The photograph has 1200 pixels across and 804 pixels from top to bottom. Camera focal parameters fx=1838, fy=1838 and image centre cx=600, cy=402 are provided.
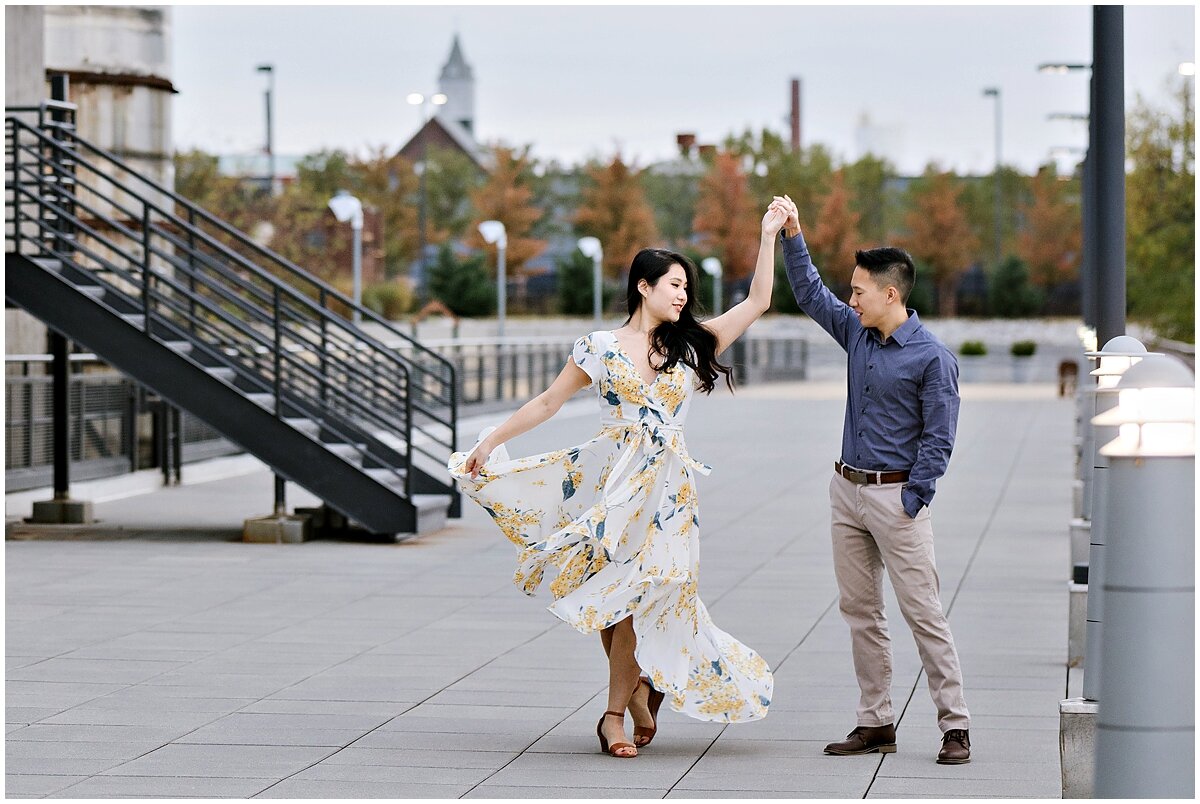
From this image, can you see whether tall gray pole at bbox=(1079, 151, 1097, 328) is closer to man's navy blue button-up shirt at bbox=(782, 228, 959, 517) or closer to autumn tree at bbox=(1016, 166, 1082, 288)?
man's navy blue button-up shirt at bbox=(782, 228, 959, 517)

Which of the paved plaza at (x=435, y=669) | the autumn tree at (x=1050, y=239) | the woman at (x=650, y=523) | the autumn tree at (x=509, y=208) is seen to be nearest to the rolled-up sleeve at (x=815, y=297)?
the woman at (x=650, y=523)

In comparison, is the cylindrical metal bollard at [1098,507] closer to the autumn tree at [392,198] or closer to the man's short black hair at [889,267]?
the man's short black hair at [889,267]

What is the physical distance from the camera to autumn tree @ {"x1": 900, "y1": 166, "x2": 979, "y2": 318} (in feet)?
308

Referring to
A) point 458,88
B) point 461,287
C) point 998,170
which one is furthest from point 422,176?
point 458,88

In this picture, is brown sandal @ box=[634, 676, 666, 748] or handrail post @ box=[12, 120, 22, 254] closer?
brown sandal @ box=[634, 676, 666, 748]

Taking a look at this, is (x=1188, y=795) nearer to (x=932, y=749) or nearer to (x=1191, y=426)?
(x=1191, y=426)

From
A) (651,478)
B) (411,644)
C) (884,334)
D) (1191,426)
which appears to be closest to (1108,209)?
(884,334)

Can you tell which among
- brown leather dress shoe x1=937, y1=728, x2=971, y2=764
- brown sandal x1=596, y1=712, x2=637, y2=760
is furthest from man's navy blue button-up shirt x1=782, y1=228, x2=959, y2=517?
brown sandal x1=596, y1=712, x2=637, y2=760

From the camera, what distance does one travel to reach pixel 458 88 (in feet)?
523

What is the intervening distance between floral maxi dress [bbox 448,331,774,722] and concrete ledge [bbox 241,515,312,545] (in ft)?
23.1

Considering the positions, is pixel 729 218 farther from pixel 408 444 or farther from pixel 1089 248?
pixel 408 444

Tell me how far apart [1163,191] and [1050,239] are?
133 feet

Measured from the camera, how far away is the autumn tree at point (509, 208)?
8681 cm

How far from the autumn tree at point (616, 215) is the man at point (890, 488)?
80569 mm
